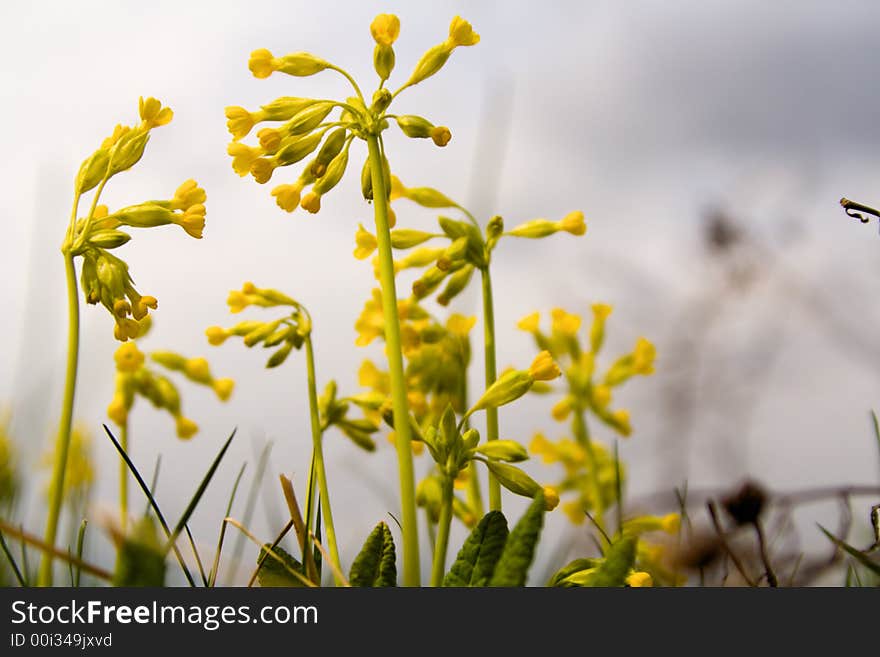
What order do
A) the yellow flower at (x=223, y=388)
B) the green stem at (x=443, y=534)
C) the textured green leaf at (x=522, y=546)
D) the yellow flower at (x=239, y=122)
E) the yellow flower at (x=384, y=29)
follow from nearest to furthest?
the textured green leaf at (x=522, y=546)
the green stem at (x=443, y=534)
the yellow flower at (x=384, y=29)
the yellow flower at (x=239, y=122)
the yellow flower at (x=223, y=388)

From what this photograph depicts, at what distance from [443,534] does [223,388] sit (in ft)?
6.74

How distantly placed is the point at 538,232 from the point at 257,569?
1.35m

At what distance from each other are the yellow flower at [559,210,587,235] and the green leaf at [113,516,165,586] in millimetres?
1718

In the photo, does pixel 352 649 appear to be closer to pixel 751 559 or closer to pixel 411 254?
pixel 751 559

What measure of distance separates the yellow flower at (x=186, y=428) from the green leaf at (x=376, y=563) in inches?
67.2

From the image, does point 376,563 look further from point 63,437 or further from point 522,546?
point 63,437

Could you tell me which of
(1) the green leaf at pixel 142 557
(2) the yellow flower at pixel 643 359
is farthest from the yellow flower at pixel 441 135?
(2) the yellow flower at pixel 643 359

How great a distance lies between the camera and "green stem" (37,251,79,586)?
5.35 feet

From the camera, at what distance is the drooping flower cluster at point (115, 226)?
1905 millimetres

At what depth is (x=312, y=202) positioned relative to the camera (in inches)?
78.0

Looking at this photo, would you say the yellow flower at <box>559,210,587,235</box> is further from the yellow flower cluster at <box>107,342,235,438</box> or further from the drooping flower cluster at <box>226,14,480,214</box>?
the yellow flower cluster at <box>107,342,235,438</box>

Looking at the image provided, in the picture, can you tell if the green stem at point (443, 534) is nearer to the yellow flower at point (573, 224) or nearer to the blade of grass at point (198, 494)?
the blade of grass at point (198, 494)

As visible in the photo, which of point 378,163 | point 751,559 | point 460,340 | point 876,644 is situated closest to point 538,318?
point 460,340

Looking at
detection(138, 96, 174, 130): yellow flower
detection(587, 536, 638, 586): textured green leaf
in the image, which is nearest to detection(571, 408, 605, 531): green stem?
detection(587, 536, 638, 586): textured green leaf
